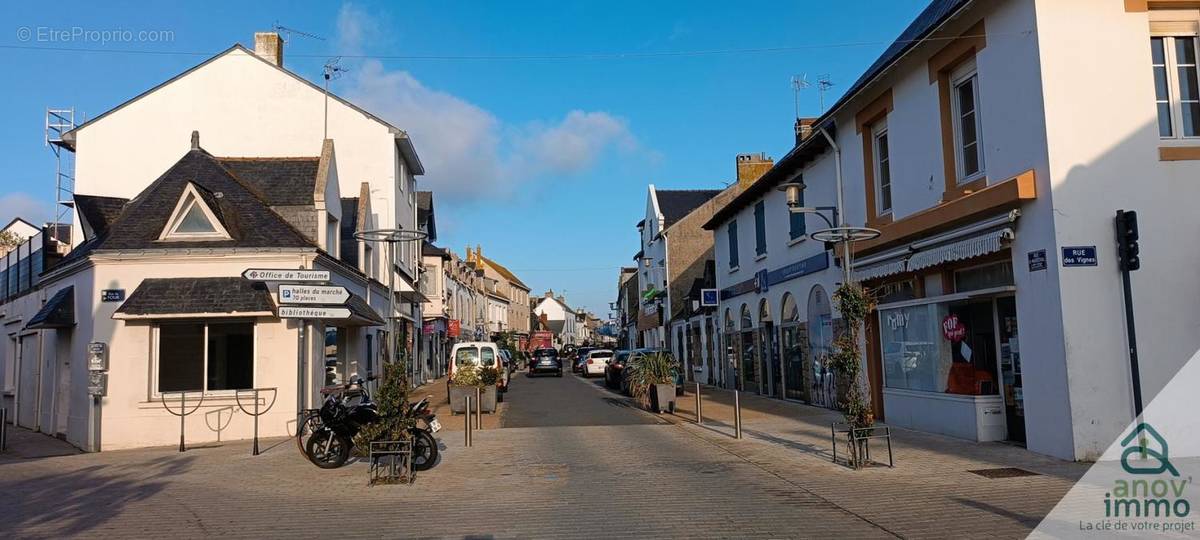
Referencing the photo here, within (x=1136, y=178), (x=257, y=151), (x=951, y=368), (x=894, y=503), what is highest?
(x=257, y=151)

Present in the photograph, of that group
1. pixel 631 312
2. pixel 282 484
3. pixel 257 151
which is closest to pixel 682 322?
pixel 257 151

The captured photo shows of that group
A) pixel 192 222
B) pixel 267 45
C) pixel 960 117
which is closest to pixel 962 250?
pixel 960 117

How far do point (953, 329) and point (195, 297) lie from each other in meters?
13.2

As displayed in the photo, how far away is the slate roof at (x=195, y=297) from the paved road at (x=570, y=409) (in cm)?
588

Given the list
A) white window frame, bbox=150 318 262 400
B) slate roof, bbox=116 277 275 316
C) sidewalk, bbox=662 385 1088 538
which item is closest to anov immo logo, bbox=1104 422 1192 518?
sidewalk, bbox=662 385 1088 538

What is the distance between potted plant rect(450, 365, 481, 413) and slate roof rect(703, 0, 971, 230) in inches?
366

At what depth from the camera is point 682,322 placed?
127 ft

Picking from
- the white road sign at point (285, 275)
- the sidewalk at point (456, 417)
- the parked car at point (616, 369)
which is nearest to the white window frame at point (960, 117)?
the sidewalk at point (456, 417)

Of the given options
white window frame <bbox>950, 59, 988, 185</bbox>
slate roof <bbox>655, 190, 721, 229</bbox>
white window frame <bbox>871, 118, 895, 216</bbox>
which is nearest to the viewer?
white window frame <bbox>950, 59, 988, 185</bbox>

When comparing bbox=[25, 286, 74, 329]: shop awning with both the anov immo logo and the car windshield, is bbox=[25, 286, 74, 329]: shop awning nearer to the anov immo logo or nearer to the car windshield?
the car windshield

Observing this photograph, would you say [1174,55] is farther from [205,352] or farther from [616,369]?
[616,369]

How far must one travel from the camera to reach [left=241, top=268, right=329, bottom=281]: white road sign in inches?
501

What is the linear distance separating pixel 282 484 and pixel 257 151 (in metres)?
19.1

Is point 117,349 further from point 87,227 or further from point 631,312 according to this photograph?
point 631,312
